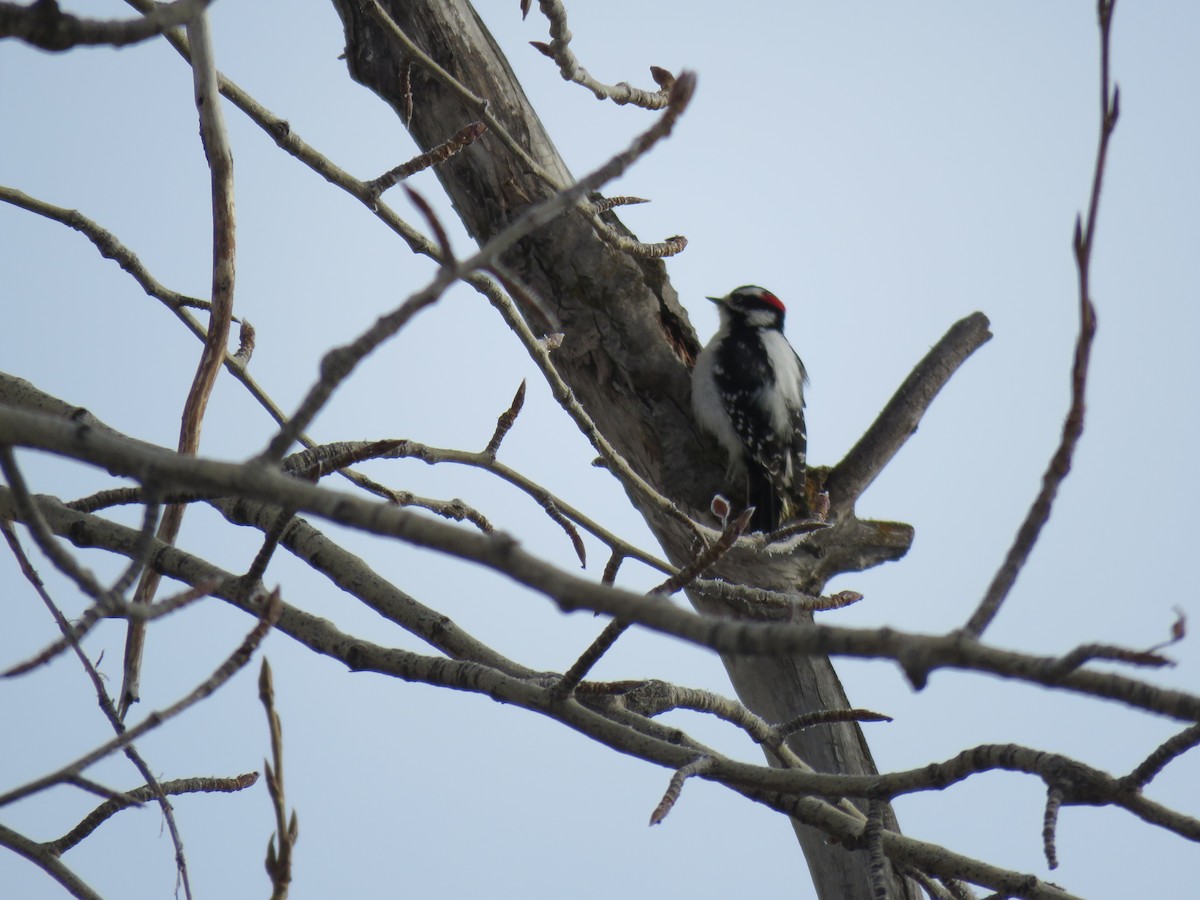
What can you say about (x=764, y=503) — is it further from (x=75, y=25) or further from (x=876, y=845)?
(x=75, y=25)

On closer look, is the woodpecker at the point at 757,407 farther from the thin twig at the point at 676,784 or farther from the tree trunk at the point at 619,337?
the thin twig at the point at 676,784

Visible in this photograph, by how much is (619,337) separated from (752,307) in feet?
8.80

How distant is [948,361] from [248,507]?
9.00ft

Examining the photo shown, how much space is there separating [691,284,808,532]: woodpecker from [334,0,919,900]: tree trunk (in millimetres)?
196

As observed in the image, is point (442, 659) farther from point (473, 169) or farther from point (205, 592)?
point (473, 169)

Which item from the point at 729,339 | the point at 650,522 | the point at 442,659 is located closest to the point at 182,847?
the point at 442,659

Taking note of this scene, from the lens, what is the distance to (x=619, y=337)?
12.2ft

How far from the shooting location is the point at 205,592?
122cm

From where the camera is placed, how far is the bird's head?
20.2ft

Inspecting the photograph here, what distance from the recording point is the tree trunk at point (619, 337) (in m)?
3.40

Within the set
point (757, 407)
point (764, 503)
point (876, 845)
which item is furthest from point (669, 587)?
point (757, 407)

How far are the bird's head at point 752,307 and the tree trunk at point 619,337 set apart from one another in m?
2.21

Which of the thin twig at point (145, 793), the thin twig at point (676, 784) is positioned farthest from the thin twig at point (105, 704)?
the thin twig at point (676, 784)

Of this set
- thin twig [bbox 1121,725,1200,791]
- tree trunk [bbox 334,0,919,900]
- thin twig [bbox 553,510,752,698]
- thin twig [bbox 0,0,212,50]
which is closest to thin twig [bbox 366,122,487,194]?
tree trunk [bbox 334,0,919,900]
